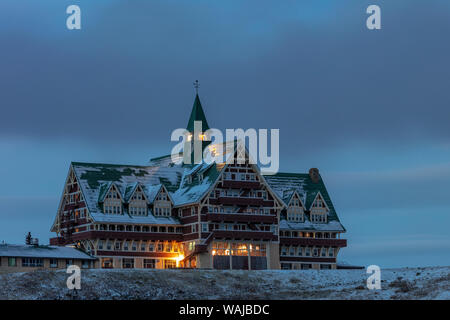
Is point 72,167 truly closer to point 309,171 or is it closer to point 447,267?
point 309,171

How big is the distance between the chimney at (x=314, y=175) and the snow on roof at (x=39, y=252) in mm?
37336

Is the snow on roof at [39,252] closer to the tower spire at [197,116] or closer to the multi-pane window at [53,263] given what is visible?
the multi-pane window at [53,263]

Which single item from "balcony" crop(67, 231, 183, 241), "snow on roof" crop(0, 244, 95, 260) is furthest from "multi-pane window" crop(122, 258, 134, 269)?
"snow on roof" crop(0, 244, 95, 260)

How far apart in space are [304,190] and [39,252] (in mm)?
42420

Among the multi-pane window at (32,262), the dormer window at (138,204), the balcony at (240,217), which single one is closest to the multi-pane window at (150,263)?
the dormer window at (138,204)

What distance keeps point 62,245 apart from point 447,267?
49.3 m

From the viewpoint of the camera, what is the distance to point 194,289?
414 ft

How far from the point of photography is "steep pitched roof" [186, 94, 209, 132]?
170625 mm

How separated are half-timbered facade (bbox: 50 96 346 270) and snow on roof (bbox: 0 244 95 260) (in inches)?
167

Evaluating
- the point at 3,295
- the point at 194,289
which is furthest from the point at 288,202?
the point at 3,295

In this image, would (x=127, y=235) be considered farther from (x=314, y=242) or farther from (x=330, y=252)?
(x=330, y=252)

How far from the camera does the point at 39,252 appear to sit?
461 ft

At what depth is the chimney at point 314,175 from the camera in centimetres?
16975

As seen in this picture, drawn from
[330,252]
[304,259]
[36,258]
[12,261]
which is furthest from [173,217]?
[12,261]
